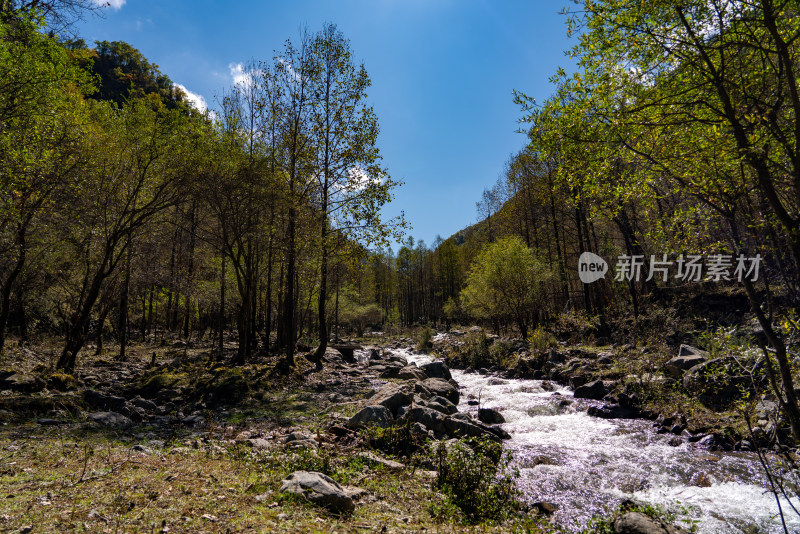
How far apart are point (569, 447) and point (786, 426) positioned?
14.0 feet

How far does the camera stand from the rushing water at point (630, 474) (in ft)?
18.6

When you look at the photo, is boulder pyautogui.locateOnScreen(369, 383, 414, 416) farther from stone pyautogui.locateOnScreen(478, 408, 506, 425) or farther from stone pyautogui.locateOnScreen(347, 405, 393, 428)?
stone pyautogui.locateOnScreen(478, 408, 506, 425)

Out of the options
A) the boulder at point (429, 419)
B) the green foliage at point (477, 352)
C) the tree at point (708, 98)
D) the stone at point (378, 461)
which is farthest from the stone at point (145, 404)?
the green foliage at point (477, 352)

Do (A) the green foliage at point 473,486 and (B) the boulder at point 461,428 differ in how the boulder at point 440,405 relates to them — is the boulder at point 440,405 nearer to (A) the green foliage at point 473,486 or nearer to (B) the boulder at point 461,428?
(B) the boulder at point 461,428

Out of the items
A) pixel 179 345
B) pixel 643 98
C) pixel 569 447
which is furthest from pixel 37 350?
pixel 643 98

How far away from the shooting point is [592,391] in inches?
481

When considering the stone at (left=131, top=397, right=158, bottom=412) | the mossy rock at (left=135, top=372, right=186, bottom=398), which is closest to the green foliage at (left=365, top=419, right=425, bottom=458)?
the stone at (left=131, top=397, right=158, bottom=412)

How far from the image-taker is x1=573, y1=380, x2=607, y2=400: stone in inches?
476

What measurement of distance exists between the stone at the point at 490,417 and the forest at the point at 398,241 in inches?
2.2

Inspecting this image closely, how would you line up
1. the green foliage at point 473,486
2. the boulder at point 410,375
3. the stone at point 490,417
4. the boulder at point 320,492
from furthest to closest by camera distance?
the boulder at point 410,375 → the stone at point 490,417 → the green foliage at point 473,486 → the boulder at point 320,492

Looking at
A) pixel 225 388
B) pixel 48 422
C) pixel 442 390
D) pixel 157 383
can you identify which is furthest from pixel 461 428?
pixel 157 383

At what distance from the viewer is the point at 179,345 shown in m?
23.5

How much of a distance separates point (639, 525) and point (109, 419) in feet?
29.6

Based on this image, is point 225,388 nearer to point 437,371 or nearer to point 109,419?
point 109,419
